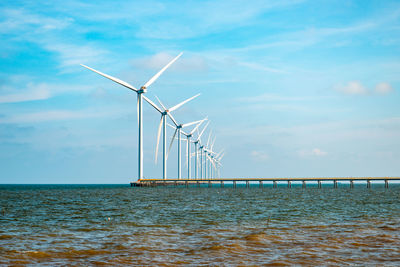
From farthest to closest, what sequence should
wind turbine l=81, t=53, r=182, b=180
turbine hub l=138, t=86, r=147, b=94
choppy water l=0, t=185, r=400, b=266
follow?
turbine hub l=138, t=86, r=147, b=94 < wind turbine l=81, t=53, r=182, b=180 < choppy water l=0, t=185, r=400, b=266

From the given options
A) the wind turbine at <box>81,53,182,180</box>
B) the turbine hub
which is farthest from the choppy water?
the turbine hub

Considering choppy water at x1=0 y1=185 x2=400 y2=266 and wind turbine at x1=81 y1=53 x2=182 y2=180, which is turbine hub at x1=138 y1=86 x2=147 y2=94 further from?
choppy water at x1=0 y1=185 x2=400 y2=266

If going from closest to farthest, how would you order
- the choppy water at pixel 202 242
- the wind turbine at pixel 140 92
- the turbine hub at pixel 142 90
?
the choppy water at pixel 202 242 → the wind turbine at pixel 140 92 → the turbine hub at pixel 142 90

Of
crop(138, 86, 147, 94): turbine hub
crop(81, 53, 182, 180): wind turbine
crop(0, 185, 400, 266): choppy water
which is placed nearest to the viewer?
crop(0, 185, 400, 266): choppy water

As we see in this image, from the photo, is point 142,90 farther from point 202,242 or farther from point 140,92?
point 202,242

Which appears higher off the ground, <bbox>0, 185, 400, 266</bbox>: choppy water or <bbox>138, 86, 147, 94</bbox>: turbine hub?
<bbox>138, 86, 147, 94</bbox>: turbine hub

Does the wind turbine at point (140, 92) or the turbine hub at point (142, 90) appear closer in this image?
the wind turbine at point (140, 92)

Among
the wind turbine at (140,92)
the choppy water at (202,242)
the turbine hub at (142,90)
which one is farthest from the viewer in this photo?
the turbine hub at (142,90)

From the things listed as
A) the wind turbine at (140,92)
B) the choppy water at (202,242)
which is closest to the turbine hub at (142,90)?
the wind turbine at (140,92)

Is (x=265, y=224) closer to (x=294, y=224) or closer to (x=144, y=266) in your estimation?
(x=294, y=224)

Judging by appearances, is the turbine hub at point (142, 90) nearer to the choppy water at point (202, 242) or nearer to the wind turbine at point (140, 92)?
the wind turbine at point (140, 92)

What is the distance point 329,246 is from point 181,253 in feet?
24.7

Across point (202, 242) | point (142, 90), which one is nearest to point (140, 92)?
point (142, 90)

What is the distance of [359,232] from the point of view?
27516mm
